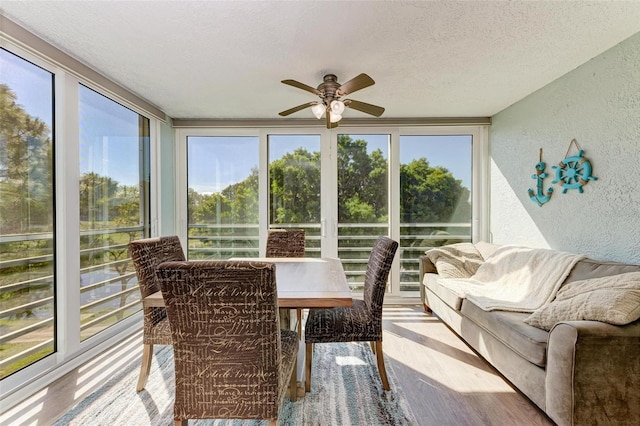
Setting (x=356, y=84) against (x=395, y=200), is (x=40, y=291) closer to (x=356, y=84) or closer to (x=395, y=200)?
(x=356, y=84)

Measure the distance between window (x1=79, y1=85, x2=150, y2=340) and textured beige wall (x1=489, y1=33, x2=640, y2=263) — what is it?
4.24m

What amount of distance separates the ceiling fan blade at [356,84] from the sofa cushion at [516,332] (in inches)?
74.0

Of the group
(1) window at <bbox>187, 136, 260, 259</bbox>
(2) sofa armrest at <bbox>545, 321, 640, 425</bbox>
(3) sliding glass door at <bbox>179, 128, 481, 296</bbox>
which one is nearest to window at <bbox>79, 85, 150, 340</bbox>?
(1) window at <bbox>187, 136, 260, 259</bbox>

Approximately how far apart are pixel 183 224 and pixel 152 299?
265cm

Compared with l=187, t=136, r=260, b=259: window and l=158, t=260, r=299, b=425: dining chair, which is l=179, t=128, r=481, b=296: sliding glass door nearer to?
l=187, t=136, r=260, b=259: window

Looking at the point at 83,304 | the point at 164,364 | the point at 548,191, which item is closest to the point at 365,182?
the point at 548,191

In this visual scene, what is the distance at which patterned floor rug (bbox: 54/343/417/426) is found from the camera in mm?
1731

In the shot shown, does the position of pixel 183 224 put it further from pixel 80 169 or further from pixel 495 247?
pixel 495 247

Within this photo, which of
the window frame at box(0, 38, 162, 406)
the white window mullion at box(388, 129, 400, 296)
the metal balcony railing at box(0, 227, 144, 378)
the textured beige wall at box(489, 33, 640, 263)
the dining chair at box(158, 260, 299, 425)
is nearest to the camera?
the dining chair at box(158, 260, 299, 425)

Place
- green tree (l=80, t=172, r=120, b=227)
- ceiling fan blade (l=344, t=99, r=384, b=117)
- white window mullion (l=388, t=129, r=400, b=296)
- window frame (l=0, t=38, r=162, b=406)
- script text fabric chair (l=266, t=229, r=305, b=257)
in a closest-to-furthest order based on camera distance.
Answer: window frame (l=0, t=38, r=162, b=406)
ceiling fan blade (l=344, t=99, r=384, b=117)
green tree (l=80, t=172, r=120, b=227)
script text fabric chair (l=266, t=229, r=305, b=257)
white window mullion (l=388, t=129, r=400, b=296)

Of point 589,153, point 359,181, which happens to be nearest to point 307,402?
point 359,181

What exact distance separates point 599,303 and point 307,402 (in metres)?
1.79

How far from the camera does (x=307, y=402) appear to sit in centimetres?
190

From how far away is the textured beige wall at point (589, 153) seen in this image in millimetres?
2109
